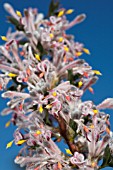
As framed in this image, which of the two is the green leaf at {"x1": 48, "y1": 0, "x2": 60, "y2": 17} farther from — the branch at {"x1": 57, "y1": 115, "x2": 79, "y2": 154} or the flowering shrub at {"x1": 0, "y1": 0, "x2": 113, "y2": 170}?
the branch at {"x1": 57, "y1": 115, "x2": 79, "y2": 154}

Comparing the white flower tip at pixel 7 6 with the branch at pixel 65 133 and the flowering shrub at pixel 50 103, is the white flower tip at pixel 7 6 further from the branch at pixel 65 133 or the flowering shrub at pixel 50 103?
the branch at pixel 65 133

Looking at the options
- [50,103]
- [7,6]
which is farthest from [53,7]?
[50,103]

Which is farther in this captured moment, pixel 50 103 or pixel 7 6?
pixel 7 6

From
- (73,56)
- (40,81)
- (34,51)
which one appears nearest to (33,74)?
(40,81)

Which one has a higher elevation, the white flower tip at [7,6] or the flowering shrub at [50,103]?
the white flower tip at [7,6]

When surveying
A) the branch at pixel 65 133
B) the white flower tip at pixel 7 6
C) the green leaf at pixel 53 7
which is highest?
the white flower tip at pixel 7 6

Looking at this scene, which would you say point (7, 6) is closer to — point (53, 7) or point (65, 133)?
point (53, 7)

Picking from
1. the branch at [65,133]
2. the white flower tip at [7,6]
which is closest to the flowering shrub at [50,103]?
the branch at [65,133]

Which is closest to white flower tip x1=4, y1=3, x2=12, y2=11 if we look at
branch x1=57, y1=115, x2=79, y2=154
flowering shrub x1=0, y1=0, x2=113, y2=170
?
flowering shrub x1=0, y1=0, x2=113, y2=170
